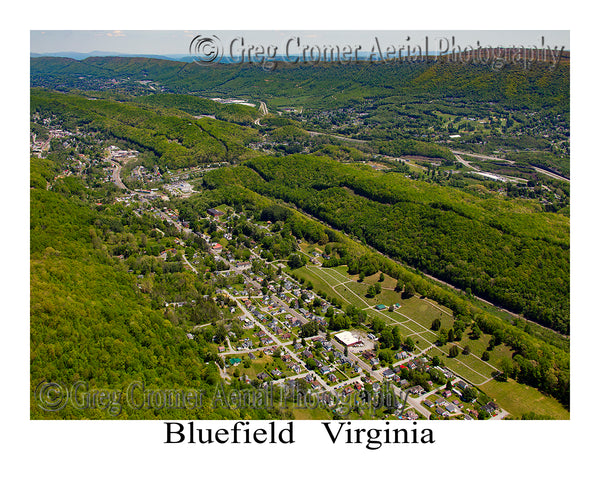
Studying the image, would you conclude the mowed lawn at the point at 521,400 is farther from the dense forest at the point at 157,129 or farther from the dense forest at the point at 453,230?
the dense forest at the point at 157,129

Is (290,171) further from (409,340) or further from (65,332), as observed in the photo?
(65,332)

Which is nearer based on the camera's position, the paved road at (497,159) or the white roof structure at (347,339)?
the white roof structure at (347,339)

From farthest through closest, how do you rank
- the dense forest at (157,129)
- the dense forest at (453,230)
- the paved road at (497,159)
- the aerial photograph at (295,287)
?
the dense forest at (157,129), the paved road at (497,159), the dense forest at (453,230), the aerial photograph at (295,287)

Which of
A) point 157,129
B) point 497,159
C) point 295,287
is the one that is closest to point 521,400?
point 295,287

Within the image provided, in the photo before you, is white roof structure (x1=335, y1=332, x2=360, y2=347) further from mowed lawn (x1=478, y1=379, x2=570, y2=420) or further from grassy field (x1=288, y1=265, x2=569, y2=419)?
mowed lawn (x1=478, y1=379, x2=570, y2=420)

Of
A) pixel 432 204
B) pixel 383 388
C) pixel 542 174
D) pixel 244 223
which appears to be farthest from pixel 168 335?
pixel 542 174

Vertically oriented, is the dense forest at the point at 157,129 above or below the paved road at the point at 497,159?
above

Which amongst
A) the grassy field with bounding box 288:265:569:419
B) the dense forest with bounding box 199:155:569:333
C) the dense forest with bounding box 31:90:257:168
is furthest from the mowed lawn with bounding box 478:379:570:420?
the dense forest with bounding box 31:90:257:168

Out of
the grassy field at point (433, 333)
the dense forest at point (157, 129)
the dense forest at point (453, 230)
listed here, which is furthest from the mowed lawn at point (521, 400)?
the dense forest at point (157, 129)
